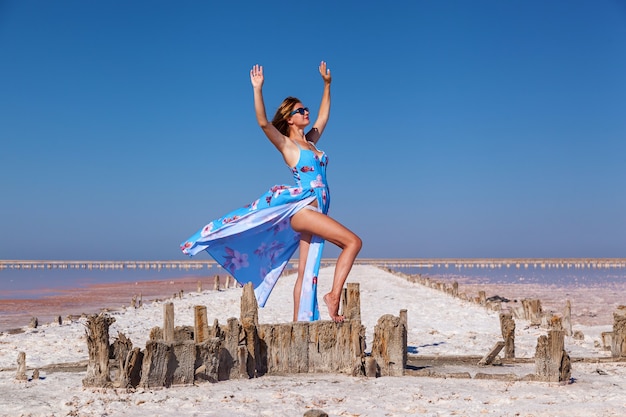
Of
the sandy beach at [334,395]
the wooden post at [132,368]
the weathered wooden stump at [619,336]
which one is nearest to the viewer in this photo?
the sandy beach at [334,395]

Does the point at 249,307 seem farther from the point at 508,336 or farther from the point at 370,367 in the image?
the point at 508,336

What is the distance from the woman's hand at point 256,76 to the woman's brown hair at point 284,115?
2.53 ft

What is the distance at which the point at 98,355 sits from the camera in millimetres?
6242

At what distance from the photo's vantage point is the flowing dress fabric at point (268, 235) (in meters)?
7.03

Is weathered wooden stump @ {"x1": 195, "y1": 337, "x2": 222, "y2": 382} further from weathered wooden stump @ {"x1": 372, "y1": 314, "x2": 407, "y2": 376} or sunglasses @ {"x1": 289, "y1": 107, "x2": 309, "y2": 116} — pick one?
sunglasses @ {"x1": 289, "y1": 107, "x2": 309, "y2": 116}

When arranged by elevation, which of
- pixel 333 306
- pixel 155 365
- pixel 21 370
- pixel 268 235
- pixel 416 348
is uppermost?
pixel 268 235

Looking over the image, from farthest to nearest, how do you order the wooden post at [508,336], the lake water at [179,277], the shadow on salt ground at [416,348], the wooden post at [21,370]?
the lake water at [179,277] < the shadow on salt ground at [416,348] < the wooden post at [508,336] < the wooden post at [21,370]

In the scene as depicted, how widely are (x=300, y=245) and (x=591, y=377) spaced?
10.8ft

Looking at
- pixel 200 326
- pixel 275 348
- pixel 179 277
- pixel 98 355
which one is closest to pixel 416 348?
pixel 275 348

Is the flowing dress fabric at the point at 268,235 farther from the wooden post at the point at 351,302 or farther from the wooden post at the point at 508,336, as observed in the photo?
the wooden post at the point at 508,336

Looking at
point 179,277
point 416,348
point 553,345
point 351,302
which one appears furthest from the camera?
point 179,277

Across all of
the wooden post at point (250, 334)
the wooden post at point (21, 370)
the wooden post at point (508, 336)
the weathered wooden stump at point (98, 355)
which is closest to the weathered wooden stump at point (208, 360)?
the wooden post at point (250, 334)

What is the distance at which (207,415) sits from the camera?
17.5 ft

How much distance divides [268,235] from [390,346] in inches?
67.3
